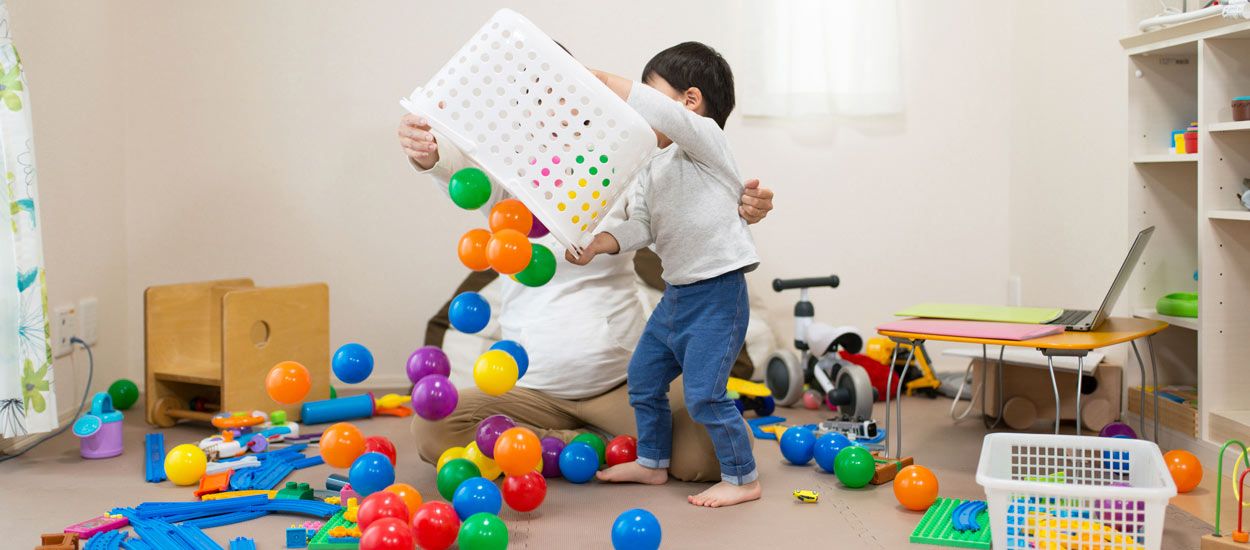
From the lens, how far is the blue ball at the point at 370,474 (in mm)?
2078

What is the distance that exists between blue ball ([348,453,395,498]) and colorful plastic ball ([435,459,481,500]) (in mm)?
116

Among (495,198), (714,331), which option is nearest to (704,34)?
(495,198)

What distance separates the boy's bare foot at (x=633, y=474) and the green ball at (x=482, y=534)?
574 mm

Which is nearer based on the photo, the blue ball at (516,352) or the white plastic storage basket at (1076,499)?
the white plastic storage basket at (1076,499)

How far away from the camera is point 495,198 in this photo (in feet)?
7.82

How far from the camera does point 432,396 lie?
6.56 ft

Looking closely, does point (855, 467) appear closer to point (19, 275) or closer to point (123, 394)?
point (19, 275)

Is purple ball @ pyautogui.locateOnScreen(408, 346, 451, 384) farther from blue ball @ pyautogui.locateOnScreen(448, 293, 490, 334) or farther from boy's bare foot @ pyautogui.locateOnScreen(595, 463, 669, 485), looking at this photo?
boy's bare foot @ pyautogui.locateOnScreen(595, 463, 669, 485)

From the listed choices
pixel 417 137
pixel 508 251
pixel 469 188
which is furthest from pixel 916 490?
pixel 417 137

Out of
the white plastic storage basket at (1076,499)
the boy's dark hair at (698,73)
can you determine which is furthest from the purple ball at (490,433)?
the white plastic storage basket at (1076,499)

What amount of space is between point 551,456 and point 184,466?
31.0 inches

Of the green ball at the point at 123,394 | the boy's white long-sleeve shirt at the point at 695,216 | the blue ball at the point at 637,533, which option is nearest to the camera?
the blue ball at the point at 637,533

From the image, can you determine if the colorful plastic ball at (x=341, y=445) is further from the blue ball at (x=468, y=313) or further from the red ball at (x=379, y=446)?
the blue ball at (x=468, y=313)

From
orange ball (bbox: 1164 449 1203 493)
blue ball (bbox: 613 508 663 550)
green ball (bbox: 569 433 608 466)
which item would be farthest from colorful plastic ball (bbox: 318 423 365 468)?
orange ball (bbox: 1164 449 1203 493)
